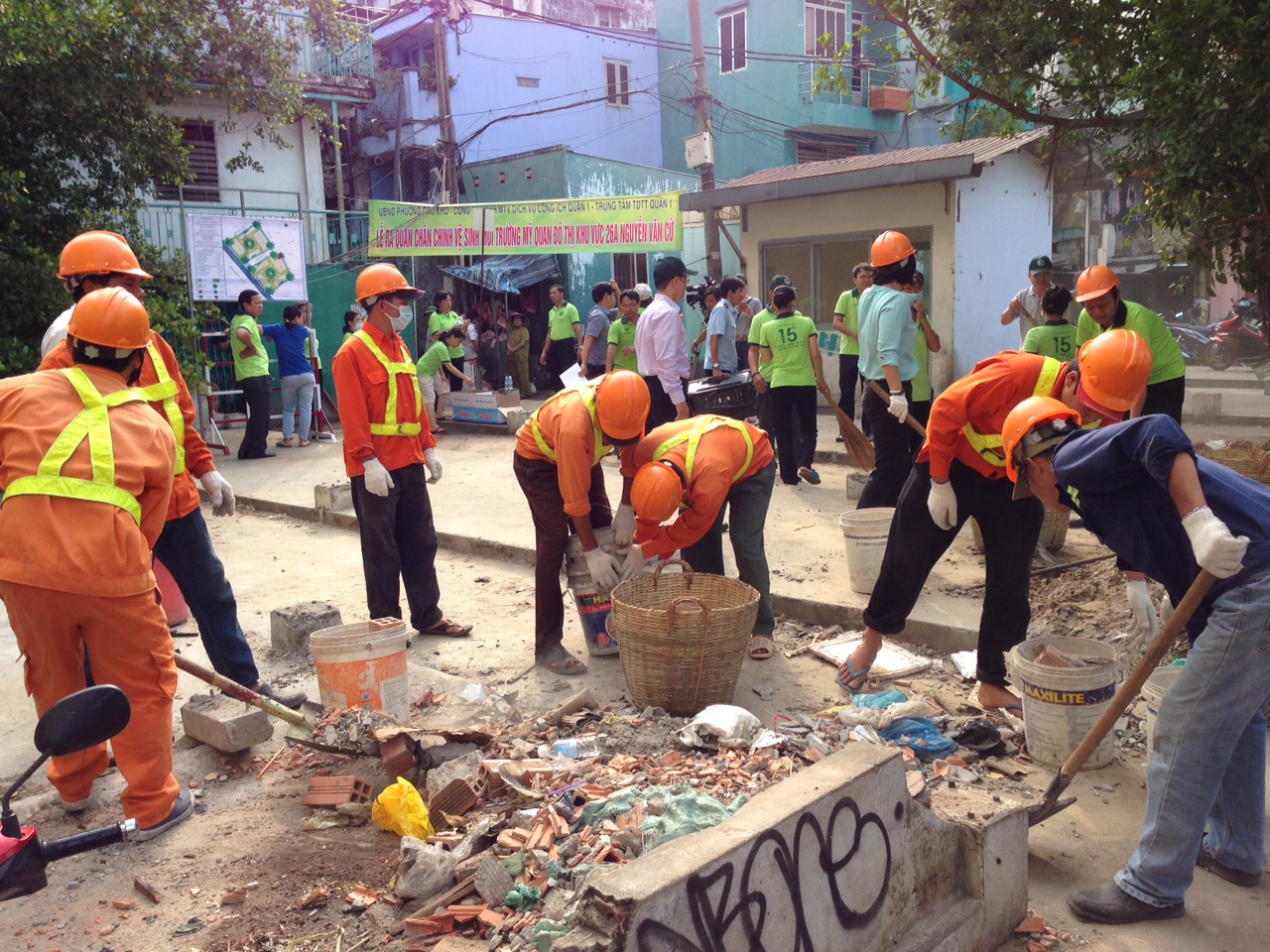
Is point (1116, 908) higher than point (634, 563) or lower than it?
lower

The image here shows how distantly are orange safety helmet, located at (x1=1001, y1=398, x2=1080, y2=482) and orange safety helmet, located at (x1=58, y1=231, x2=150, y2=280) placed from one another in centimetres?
366

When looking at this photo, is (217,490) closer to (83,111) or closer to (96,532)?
(96,532)

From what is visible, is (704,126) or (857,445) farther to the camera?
(704,126)

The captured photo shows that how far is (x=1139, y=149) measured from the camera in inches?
220

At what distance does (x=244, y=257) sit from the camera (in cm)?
1354

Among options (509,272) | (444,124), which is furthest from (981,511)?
(444,124)

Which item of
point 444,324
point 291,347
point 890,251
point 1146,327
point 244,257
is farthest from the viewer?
point 444,324

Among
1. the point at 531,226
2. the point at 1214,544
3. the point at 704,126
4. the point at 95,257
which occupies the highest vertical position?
the point at 704,126

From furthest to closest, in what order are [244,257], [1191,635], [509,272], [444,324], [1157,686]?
[509,272]
[444,324]
[244,257]
[1157,686]
[1191,635]

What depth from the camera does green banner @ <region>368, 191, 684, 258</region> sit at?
47.6 feet

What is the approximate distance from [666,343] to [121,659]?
210 inches

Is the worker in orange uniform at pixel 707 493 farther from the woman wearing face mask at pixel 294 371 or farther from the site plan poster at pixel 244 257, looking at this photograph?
the site plan poster at pixel 244 257

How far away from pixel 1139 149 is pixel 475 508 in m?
5.73

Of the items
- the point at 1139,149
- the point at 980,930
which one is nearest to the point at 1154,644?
the point at 980,930
